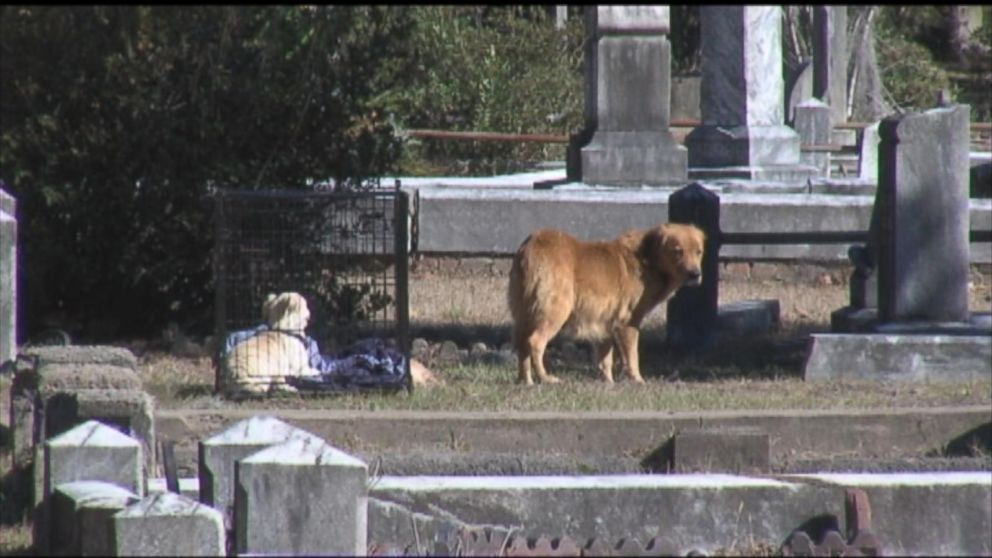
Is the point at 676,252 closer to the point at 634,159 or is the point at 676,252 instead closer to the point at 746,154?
the point at 634,159

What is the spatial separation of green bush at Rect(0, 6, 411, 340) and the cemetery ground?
756 millimetres

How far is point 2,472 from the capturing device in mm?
8703

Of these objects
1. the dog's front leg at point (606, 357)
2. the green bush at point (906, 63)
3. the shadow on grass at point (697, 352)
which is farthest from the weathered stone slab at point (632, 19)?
the green bush at point (906, 63)

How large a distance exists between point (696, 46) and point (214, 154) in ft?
89.2

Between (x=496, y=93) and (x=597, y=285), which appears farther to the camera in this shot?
(x=496, y=93)

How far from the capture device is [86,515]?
5.92 metres

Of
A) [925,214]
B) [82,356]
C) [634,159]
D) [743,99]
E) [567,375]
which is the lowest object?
[567,375]

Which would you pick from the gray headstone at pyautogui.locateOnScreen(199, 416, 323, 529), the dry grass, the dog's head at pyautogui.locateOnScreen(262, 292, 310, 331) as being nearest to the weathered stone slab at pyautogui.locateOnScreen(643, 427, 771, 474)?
the dry grass

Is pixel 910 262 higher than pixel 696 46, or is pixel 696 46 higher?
pixel 696 46

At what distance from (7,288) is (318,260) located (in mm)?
2223

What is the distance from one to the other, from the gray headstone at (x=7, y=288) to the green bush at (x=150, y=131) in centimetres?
163

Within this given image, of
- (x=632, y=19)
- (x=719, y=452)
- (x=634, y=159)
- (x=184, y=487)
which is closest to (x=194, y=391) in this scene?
(x=184, y=487)

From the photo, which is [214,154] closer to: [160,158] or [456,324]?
[160,158]

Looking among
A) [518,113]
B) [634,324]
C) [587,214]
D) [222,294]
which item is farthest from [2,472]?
[518,113]
